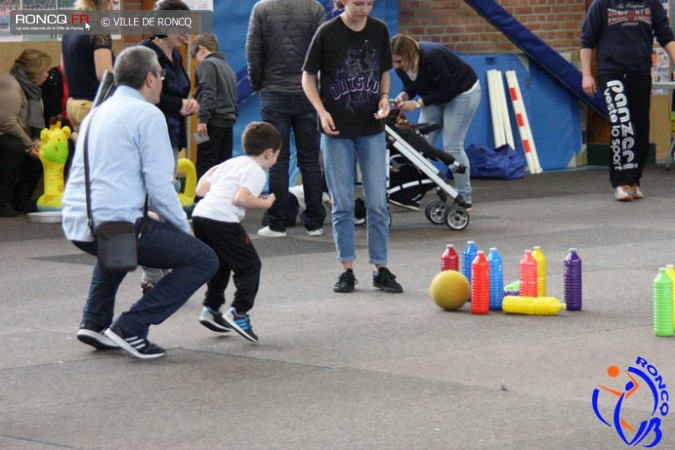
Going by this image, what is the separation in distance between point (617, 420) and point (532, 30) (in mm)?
14730

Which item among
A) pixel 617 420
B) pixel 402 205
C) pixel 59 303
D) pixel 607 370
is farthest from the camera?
pixel 402 205

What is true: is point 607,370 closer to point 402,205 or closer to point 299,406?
point 299,406

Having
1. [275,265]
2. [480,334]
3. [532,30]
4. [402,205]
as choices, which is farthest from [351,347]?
[532,30]

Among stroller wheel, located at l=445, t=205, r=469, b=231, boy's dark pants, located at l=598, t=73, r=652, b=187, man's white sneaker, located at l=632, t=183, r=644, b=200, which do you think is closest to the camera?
stroller wheel, located at l=445, t=205, r=469, b=231

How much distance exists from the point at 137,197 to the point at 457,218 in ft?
19.7

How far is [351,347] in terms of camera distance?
23.9 ft

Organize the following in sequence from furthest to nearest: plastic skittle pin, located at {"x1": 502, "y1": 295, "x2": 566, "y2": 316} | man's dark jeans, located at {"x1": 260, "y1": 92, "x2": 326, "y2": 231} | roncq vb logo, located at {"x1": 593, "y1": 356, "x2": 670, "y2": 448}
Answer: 1. man's dark jeans, located at {"x1": 260, "y1": 92, "x2": 326, "y2": 231}
2. plastic skittle pin, located at {"x1": 502, "y1": 295, "x2": 566, "y2": 316}
3. roncq vb logo, located at {"x1": 593, "y1": 356, "x2": 670, "y2": 448}

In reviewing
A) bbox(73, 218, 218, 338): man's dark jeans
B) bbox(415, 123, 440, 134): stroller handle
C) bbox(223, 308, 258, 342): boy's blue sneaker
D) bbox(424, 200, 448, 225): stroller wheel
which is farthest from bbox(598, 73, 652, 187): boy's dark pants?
bbox(73, 218, 218, 338): man's dark jeans

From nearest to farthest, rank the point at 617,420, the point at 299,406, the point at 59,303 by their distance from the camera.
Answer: the point at 617,420
the point at 299,406
the point at 59,303

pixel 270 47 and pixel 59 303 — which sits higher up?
pixel 270 47

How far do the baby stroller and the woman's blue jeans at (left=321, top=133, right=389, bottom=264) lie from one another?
11.1 feet

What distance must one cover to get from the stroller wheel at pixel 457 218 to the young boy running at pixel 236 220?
5.12m

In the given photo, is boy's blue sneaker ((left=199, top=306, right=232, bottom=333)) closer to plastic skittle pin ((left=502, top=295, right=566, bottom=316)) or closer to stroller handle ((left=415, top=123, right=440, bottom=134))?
plastic skittle pin ((left=502, top=295, right=566, bottom=316))

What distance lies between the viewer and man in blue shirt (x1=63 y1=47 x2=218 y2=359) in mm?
6801
